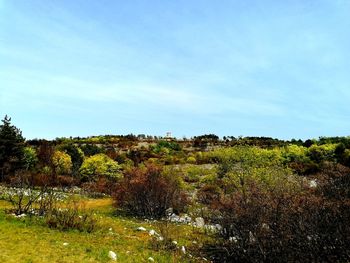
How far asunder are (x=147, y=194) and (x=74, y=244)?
11924 mm

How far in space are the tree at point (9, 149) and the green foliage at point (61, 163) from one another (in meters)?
4.62

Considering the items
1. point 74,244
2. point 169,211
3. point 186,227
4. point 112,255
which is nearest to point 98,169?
point 169,211

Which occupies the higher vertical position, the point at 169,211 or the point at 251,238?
the point at 251,238

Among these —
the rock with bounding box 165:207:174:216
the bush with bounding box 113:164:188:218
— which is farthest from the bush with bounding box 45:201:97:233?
the rock with bounding box 165:207:174:216

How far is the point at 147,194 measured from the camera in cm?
2553

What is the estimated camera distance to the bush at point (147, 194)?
83.6ft

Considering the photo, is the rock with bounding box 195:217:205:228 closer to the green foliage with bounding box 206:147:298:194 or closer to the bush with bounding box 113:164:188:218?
the bush with bounding box 113:164:188:218

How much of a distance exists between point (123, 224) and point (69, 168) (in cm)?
2491

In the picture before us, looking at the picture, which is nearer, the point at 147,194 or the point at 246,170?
the point at 147,194

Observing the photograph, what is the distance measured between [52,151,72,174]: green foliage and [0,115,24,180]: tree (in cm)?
462

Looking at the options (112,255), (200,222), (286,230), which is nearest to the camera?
(112,255)

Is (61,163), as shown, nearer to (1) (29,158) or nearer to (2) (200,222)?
(1) (29,158)

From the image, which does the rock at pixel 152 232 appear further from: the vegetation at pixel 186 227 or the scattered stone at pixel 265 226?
the scattered stone at pixel 265 226

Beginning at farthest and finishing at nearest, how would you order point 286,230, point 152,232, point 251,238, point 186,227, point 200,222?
1. point 200,222
2. point 186,227
3. point 152,232
4. point 251,238
5. point 286,230
